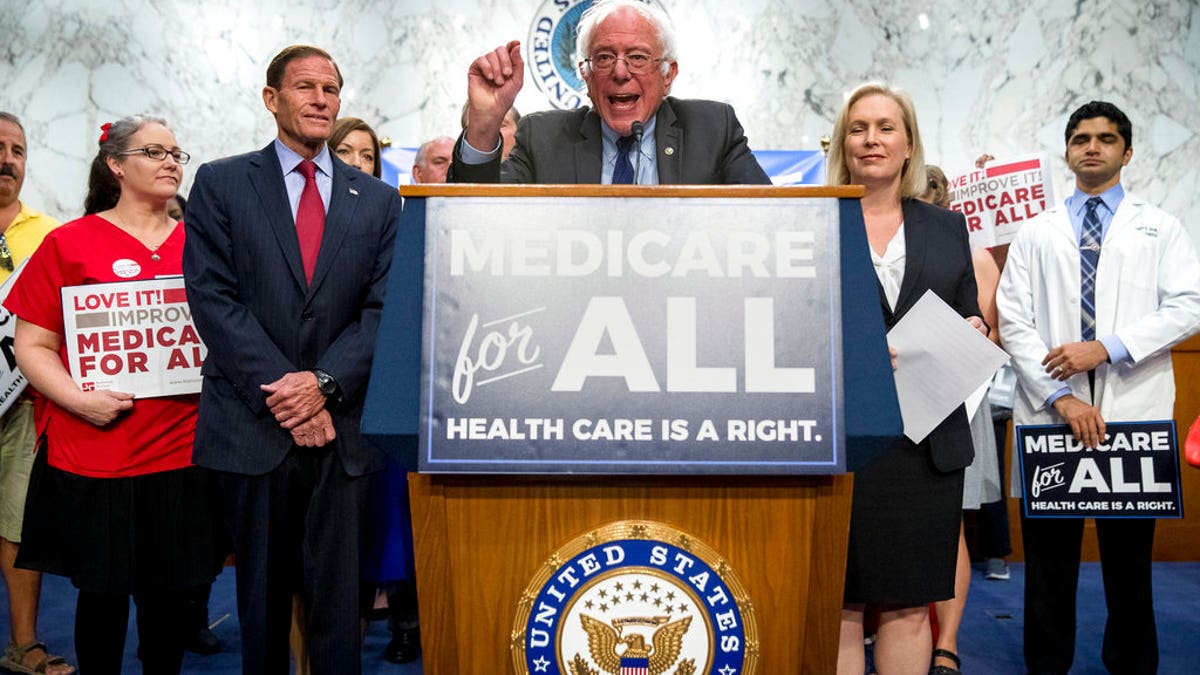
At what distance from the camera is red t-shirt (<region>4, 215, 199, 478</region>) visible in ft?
8.04

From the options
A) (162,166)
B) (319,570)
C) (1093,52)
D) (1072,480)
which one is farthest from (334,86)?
(1093,52)

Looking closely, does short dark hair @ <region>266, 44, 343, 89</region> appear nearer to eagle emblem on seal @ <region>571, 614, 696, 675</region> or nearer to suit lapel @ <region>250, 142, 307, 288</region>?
suit lapel @ <region>250, 142, 307, 288</region>

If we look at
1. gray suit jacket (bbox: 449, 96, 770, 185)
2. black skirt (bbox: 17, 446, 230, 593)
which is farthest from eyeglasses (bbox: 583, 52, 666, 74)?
black skirt (bbox: 17, 446, 230, 593)

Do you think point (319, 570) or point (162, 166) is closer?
point (319, 570)

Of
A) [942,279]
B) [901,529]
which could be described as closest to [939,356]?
[942,279]

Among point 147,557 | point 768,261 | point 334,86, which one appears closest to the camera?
point 768,261

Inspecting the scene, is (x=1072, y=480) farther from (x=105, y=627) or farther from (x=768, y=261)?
(x=105, y=627)

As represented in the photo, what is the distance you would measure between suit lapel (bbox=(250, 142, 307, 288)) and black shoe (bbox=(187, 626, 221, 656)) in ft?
5.98

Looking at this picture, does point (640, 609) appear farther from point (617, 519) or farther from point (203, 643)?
point (203, 643)

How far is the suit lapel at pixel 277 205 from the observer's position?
6.95 ft

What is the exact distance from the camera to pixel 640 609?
1.37 metres

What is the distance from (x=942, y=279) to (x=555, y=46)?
3.61 meters

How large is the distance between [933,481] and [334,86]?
150 centimetres

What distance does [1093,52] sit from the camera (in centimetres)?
532
